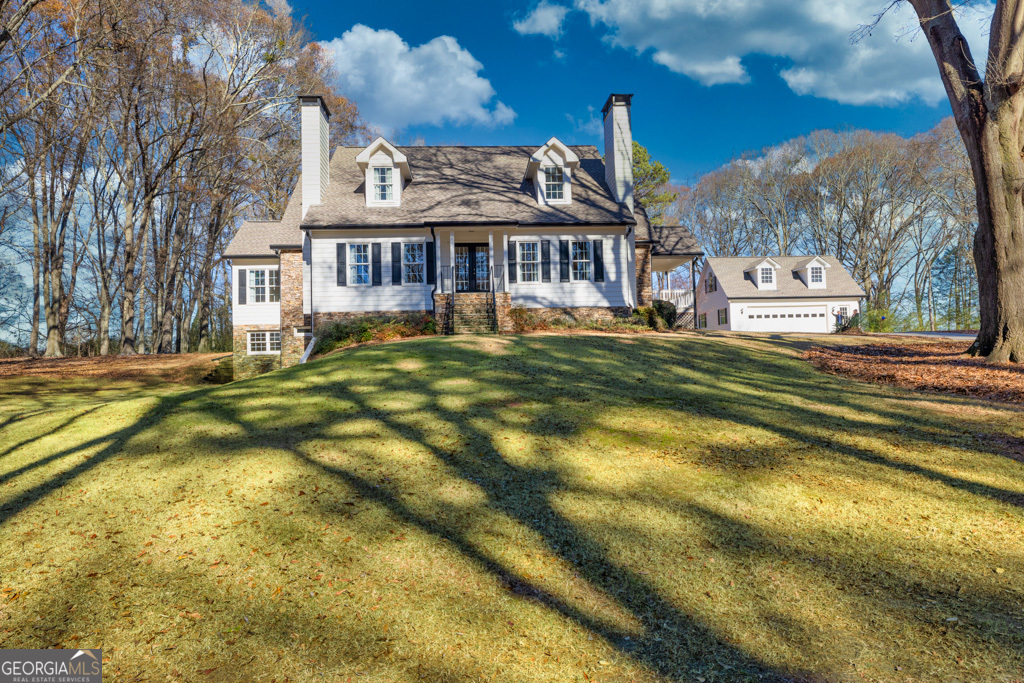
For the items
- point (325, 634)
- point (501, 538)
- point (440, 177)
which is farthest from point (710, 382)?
point (440, 177)

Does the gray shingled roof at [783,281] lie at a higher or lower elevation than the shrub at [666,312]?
higher

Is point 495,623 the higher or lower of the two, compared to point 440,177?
lower

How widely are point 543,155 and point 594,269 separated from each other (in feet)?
15.1

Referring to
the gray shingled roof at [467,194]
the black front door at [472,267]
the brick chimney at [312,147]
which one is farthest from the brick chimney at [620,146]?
the brick chimney at [312,147]

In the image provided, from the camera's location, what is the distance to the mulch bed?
9037 mm

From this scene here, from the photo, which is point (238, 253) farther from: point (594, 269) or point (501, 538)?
point (501, 538)

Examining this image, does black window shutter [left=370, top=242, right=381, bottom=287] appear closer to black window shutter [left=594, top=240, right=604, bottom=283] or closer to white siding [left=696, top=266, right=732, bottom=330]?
black window shutter [left=594, top=240, right=604, bottom=283]

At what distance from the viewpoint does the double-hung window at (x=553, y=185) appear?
20.0 m

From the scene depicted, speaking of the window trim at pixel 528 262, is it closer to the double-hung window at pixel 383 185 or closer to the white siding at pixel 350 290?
the white siding at pixel 350 290

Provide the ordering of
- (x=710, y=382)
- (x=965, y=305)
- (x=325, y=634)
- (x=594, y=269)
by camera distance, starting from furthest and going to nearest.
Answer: (x=965, y=305) < (x=594, y=269) < (x=710, y=382) < (x=325, y=634)

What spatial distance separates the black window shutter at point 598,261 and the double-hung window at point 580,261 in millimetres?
245

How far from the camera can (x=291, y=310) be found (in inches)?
761

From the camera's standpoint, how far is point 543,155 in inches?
774

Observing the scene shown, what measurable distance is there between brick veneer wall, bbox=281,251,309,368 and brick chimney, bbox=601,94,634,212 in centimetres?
1195
